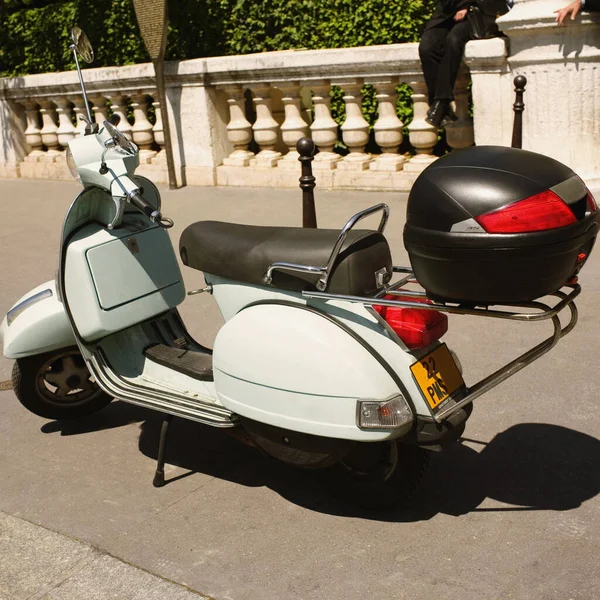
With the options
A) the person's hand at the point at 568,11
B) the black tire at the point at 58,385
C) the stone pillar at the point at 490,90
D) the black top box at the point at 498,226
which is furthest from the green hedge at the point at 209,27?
the black top box at the point at 498,226

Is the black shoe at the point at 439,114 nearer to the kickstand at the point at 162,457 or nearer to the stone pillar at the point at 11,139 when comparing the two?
the kickstand at the point at 162,457

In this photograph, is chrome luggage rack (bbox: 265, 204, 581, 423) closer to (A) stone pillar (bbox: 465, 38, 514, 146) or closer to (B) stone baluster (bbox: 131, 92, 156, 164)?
(A) stone pillar (bbox: 465, 38, 514, 146)

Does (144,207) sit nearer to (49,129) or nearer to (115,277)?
(115,277)

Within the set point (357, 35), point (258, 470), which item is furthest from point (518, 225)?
point (357, 35)

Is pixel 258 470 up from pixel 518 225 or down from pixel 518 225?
down

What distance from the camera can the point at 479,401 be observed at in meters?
4.42

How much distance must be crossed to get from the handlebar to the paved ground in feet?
3.51

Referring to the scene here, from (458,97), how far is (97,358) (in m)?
4.94

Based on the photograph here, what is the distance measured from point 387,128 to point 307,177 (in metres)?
2.84

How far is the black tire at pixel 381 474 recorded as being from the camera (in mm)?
3408

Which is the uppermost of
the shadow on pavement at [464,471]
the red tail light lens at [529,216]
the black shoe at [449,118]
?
the red tail light lens at [529,216]

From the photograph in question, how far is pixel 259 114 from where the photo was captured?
9.38 metres

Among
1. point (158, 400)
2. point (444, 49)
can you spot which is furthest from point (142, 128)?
point (158, 400)

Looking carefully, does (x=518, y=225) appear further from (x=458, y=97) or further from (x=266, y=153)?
(x=266, y=153)
